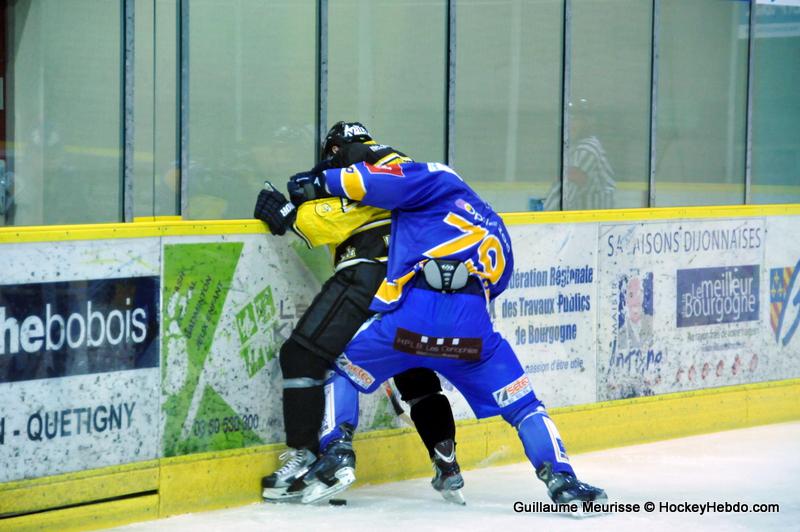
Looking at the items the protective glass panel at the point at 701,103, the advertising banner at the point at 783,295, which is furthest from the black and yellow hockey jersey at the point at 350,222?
the advertising banner at the point at 783,295

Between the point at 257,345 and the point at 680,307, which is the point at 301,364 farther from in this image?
the point at 680,307

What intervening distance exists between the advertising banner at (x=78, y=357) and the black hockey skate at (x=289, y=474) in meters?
0.55

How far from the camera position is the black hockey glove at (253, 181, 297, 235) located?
6.25 metres

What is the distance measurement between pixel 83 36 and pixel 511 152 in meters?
2.64

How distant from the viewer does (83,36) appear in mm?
6004

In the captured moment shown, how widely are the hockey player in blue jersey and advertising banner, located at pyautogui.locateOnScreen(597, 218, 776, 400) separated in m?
1.72

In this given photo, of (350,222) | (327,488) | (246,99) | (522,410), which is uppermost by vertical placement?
(246,99)

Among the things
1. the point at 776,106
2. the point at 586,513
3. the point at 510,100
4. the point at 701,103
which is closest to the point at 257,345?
the point at 586,513

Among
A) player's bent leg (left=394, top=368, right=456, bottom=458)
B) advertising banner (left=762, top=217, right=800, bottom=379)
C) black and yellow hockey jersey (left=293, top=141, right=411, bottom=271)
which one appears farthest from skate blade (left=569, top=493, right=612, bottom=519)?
advertising banner (left=762, top=217, right=800, bottom=379)

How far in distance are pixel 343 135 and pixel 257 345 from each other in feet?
3.22

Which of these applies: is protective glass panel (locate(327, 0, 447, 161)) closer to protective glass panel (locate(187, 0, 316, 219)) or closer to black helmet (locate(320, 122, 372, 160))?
protective glass panel (locate(187, 0, 316, 219))

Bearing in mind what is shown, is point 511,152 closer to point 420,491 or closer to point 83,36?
point 420,491

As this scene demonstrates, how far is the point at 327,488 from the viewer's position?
5992 millimetres

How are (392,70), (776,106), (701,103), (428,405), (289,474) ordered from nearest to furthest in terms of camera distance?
(289,474) < (428,405) < (392,70) < (701,103) < (776,106)
